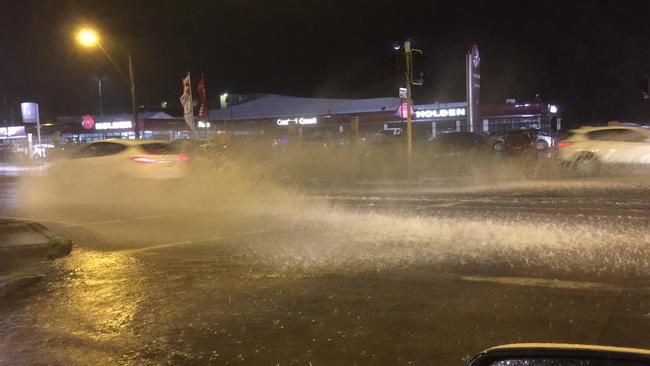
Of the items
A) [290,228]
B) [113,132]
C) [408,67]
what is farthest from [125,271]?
[113,132]

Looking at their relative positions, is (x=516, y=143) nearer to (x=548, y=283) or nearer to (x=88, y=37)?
(x=88, y=37)

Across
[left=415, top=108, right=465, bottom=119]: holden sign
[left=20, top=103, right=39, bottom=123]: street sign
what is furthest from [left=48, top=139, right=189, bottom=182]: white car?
[left=20, top=103, right=39, bottom=123]: street sign

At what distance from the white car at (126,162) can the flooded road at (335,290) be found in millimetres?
4384

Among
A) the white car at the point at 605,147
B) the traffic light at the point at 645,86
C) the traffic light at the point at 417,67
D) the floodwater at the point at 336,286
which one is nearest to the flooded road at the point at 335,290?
the floodwater at the point at 336,286

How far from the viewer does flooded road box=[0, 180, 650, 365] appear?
475cm

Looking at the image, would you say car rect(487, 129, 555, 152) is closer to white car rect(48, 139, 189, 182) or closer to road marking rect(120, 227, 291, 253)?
white car rect(48, 139, 189, 182)

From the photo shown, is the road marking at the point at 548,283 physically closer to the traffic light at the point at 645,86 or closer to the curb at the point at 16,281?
the curb at the point at 16,281

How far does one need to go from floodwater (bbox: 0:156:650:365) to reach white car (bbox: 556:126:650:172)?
6916 mm

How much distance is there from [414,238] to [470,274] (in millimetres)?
2239

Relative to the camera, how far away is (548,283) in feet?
20.6

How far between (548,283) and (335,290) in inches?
90.8

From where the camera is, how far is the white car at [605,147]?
1841cm

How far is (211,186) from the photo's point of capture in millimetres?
17641

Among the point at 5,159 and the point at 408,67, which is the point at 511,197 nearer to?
the point at 408,67
